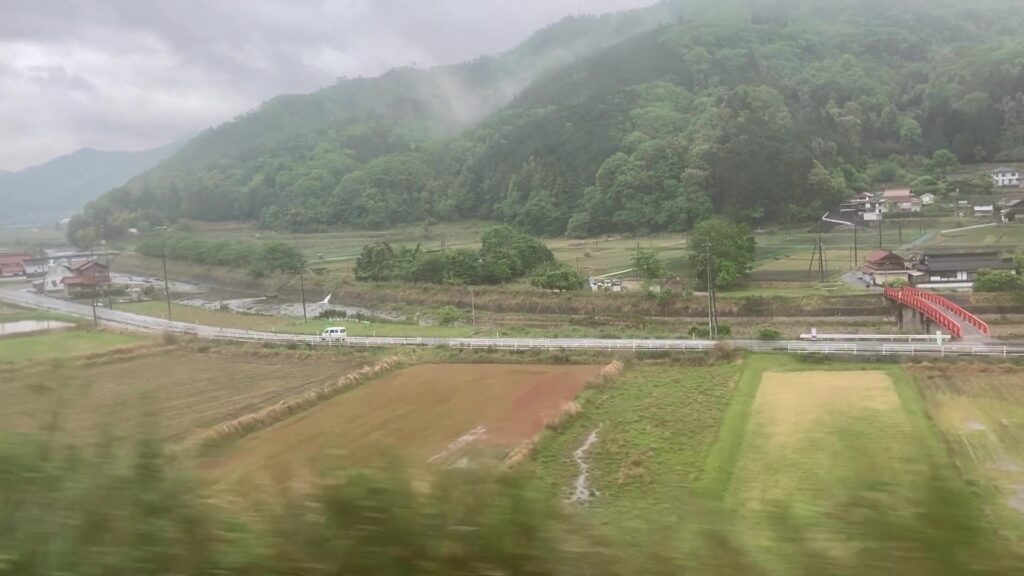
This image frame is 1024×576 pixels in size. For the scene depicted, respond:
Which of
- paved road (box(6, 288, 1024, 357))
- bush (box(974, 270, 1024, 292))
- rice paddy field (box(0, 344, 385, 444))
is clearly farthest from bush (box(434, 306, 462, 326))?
bush (box(974, 270, 1024, 292))

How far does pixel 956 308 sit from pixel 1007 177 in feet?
65.1

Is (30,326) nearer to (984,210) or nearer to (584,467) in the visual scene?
(584,467)

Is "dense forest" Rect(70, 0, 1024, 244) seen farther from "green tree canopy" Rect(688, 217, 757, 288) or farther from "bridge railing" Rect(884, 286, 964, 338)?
"bridge railing" Rect(884, 286, 964, 338)

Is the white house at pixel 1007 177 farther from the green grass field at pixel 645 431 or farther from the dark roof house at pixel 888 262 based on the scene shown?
the green grass field at pixel 645 431

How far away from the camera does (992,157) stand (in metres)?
34.2

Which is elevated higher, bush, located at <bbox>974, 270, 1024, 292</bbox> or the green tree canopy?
the green tree canopy

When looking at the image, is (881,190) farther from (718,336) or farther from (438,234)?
(438,234)

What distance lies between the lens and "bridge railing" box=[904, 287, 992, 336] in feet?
47.1

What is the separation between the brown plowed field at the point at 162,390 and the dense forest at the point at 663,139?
58.9ft

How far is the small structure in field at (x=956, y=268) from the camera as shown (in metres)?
18.0

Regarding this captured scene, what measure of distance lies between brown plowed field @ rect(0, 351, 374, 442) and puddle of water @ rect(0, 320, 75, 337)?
1842mm

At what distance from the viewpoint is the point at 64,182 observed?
31.3m

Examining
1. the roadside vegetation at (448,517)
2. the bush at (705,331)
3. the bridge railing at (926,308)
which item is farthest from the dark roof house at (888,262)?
the roadside vegetation at (448,517)

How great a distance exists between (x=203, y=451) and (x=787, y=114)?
1607 inches
